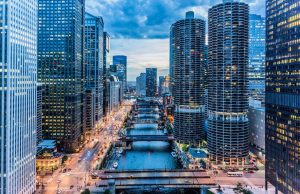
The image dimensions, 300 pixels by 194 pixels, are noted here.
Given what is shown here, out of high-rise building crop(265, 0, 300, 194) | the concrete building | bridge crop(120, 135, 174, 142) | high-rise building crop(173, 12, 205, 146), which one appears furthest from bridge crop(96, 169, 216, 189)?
bridge crop(120, 135, 174, 142)

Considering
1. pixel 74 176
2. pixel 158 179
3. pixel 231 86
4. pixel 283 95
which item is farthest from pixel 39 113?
pixel 283 95

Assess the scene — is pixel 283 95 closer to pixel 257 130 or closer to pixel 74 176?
pixel 257 130

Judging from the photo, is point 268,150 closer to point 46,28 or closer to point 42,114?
point 42,114

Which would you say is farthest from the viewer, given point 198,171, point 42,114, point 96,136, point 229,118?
point 96,136

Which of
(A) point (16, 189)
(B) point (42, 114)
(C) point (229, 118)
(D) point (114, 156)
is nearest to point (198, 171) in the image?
(C) point (229, 118)

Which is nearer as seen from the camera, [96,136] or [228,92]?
[228,92]

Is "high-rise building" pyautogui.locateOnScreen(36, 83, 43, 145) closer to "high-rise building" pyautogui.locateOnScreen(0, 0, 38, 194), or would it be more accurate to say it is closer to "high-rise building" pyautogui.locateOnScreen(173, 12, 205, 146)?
"high-rise building" pyautogui.locateOnScreen(0, 0, 38, 194)
